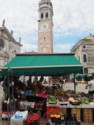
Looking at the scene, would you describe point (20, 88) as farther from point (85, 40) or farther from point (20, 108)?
point (85, 40)

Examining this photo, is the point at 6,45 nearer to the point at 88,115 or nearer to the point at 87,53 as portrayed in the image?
the point at 87,53

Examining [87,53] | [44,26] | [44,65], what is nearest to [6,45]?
[44,26]

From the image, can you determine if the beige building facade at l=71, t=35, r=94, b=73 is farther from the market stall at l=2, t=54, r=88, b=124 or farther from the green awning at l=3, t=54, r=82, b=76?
the green awning at l=3, t=54, r=82, b=76

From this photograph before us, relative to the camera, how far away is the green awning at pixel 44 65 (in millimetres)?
8445

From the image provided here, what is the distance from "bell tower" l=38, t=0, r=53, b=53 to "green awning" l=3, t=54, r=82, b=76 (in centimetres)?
4812

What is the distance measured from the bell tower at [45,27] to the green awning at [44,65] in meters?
48.1

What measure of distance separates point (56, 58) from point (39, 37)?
5028cm

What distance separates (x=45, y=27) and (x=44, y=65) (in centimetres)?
5234

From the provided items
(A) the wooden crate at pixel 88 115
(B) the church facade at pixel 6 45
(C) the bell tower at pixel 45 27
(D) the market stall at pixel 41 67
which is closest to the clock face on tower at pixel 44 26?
(C) the bell tower at pixel 45 27

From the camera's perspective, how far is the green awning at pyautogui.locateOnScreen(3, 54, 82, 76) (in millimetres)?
8445

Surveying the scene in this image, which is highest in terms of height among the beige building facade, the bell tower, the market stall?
the bell tower

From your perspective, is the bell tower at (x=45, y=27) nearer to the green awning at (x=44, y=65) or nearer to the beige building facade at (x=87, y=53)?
the beige building facade at (x=87, y=53)

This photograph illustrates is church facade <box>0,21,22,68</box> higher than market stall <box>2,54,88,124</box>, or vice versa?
church facade <box>0,21,22,68</box>

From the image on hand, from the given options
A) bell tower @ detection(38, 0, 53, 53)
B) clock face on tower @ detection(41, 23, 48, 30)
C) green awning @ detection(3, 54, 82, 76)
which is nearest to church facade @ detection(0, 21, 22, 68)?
bell tower @ detection(38, 0, 53, 53)
